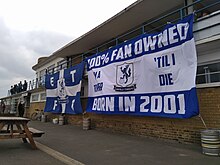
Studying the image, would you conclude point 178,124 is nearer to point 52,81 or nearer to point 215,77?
point 215,77

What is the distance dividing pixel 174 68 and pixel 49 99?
12.1m

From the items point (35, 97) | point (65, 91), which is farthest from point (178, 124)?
point (35, 97)

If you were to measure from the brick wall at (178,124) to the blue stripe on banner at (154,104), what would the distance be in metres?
0.61

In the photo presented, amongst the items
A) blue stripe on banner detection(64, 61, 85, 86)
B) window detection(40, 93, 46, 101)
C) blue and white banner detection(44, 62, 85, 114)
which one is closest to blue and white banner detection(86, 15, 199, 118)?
blue stripe on banner detection(64, 61, 85, 86)

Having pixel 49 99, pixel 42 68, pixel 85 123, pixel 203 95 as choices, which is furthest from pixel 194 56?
pixel 42 68

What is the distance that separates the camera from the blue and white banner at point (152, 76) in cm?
655

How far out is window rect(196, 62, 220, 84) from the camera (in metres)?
6.73

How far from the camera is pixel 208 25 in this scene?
6426mm

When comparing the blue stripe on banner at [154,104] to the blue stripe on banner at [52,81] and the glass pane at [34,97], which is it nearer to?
the blue stripe on banner at [52,81]

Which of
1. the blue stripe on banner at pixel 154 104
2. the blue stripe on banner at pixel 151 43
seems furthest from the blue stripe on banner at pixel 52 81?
the blue stripe on banner at pixel 154 104

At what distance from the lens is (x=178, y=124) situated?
24.0 ft

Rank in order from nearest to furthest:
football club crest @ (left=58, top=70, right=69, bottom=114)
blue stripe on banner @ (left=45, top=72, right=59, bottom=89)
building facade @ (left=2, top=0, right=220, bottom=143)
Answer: building facade @ (left=2, top=0, right=220, bottom=143)
football club crest @ (left=58, top=70, right=69, bottom=114)
blue stripe on banner @ (left=45, top=72, right=59, bottom=89)

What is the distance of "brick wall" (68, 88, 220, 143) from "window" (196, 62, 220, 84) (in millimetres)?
356

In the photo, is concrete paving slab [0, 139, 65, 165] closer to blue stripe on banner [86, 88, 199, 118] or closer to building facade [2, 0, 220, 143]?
blue stripe on banner [86, 88, 199, 118]
